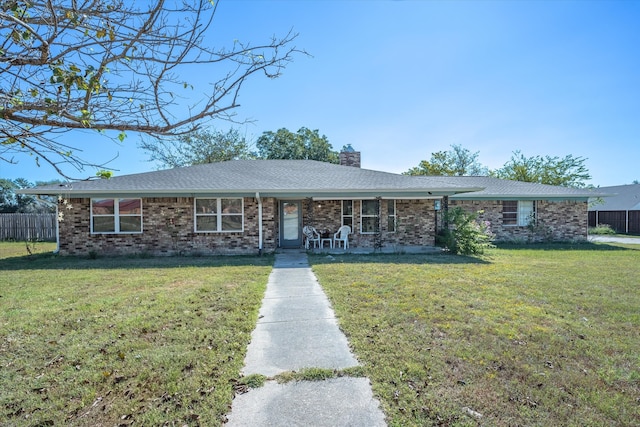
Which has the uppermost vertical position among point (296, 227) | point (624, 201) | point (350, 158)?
point (350, 158)

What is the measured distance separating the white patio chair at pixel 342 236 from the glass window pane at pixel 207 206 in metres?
4.77

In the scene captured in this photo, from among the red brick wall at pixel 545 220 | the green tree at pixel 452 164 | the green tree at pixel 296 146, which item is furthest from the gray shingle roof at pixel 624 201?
the green tree at pixel 296 146

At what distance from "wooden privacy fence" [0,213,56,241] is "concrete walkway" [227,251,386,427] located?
1985 centimetres

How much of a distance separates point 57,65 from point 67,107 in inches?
11.9

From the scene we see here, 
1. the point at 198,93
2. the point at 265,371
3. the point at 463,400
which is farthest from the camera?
the point at 265,371

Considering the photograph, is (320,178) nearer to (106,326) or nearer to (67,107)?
(106,326)

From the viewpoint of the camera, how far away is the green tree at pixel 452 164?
33.2 metres

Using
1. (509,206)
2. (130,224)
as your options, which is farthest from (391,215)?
(130,224)

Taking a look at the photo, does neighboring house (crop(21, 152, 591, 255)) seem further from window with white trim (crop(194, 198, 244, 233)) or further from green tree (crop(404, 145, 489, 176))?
green tree (crop(404, 145, 489, 176))

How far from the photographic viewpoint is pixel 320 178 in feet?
44.0

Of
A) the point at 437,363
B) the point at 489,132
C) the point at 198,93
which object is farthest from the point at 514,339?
the point at 489,132

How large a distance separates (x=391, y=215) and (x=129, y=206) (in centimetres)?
1016

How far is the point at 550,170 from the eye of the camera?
26.8 meters

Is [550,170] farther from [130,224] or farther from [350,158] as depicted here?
[130,224]
